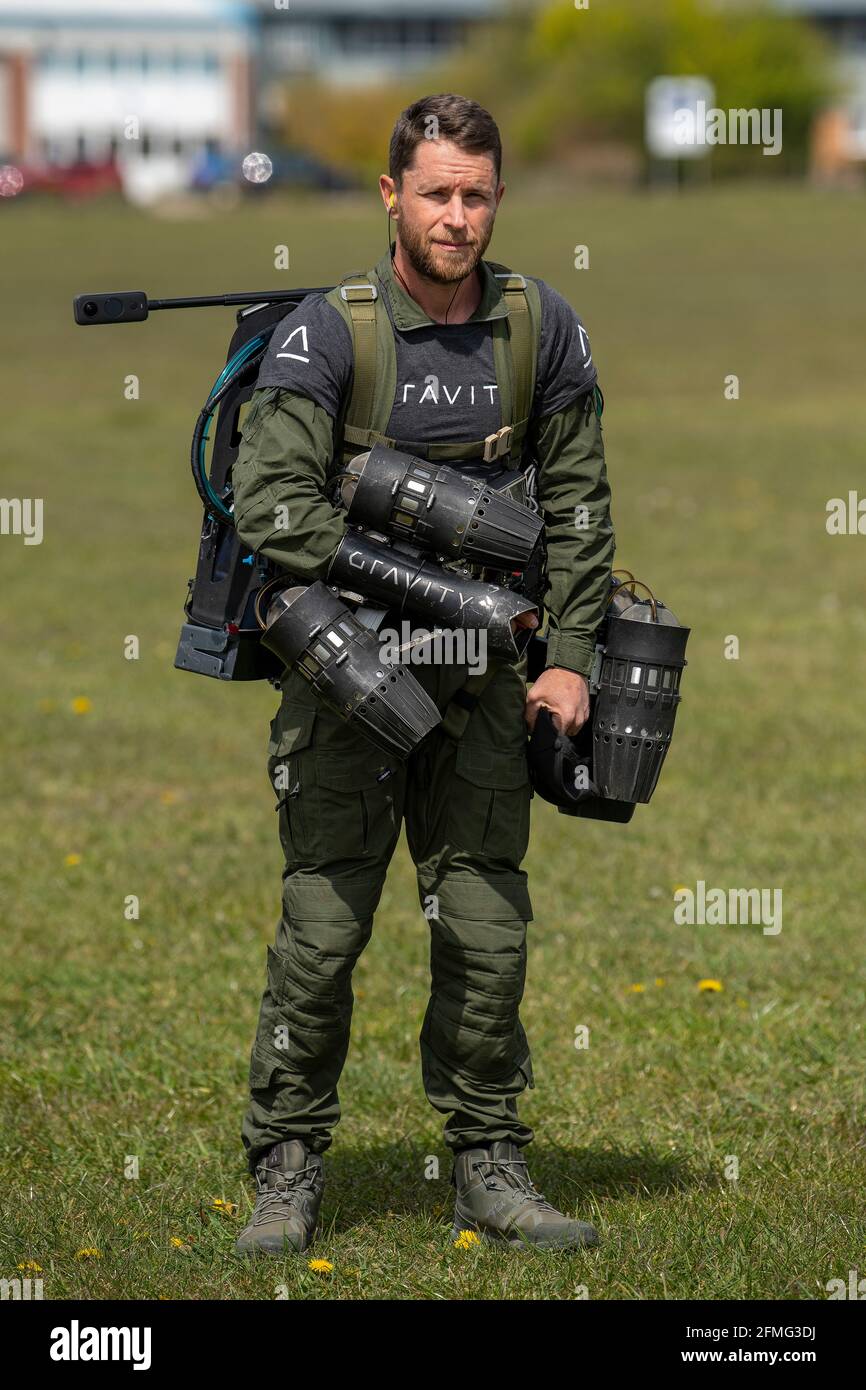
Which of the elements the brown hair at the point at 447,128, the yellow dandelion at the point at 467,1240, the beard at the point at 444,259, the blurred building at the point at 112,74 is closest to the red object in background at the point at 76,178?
the blurred building at the point at 112,74

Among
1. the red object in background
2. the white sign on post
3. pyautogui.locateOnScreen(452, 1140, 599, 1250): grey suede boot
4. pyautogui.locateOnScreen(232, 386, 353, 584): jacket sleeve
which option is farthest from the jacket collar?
the white sign on post

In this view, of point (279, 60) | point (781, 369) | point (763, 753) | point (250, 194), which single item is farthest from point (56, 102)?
point (763, 753)

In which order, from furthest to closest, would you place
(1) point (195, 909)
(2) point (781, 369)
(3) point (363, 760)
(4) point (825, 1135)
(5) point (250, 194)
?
1. (5) point (250, 194)
2. (2) point (781, 369)
3. (1) point (195, 909)
4. (4) point (825, 1135)
5. (3) point (363, 760)

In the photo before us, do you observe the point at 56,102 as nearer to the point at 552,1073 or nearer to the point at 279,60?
the point at 279,60

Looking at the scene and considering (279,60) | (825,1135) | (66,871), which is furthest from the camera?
(279,60)

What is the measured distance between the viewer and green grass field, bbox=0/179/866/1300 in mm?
4543

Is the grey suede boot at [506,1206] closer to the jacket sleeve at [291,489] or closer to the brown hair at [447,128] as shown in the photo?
the jacket sleeve at [291,489]

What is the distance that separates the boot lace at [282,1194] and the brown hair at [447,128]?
228cm

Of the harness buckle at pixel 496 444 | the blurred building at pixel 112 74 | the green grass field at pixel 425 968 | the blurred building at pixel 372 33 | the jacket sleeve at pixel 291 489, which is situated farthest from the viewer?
the blurred building at pixel 372 33

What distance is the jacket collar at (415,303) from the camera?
4.26 meters

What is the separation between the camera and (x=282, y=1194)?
4562 mm

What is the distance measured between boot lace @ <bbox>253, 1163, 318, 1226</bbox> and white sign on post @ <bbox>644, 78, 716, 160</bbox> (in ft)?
210

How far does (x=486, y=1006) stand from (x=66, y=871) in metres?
3.45
